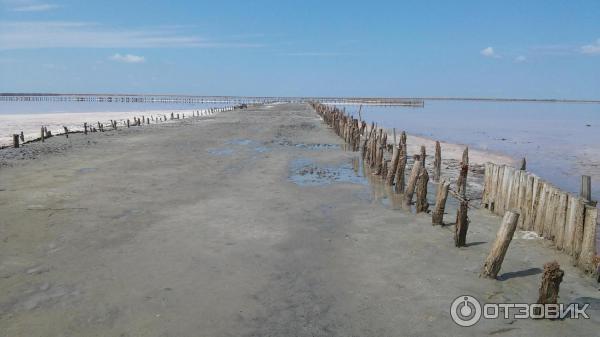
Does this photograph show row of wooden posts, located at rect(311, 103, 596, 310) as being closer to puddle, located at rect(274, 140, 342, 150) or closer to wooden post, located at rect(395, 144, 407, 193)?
wooden post, located at rect(395, 144, 407, 193)

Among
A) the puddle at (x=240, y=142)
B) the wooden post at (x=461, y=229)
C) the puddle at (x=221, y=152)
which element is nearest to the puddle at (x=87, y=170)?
the puddle at (x=221, y=152)

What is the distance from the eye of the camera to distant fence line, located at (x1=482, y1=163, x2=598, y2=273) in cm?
746

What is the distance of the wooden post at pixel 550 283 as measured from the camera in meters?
5.84

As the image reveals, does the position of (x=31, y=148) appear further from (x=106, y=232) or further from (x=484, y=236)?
(x=484, y=236)

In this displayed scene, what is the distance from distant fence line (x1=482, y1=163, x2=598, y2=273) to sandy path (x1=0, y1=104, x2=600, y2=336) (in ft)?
1.12

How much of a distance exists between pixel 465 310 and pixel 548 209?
379 centimetres

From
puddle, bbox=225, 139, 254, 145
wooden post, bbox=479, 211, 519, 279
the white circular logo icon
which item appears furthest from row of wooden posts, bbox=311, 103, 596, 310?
puddle, bbox=225, 139, 254, 145

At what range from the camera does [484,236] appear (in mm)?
9477

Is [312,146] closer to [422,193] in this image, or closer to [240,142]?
[240,142]

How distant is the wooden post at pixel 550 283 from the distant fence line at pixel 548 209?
6.22ft

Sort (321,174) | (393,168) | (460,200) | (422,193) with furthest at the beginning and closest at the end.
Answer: (321,174), (393,168), (422,193), (460,200)

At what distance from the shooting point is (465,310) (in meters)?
6.27

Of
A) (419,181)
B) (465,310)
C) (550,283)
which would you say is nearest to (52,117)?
(419,181)

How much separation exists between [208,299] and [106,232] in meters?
4.00
